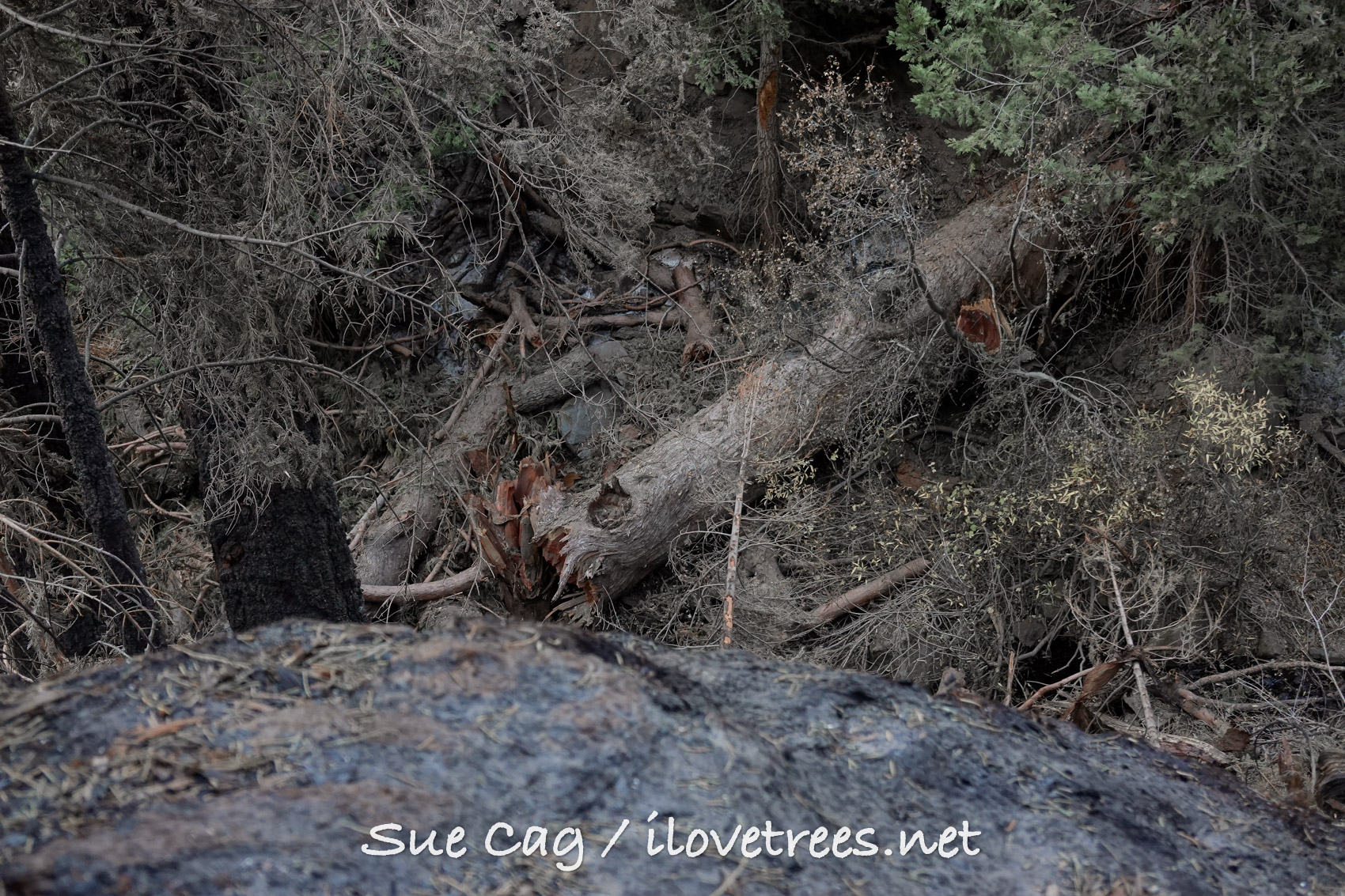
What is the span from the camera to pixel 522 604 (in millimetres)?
6277

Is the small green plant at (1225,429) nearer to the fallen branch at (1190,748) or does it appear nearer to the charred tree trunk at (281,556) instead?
the fallen branch at (1190,748)

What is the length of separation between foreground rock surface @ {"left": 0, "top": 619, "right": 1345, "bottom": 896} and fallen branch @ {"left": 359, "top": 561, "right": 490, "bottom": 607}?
467 cm

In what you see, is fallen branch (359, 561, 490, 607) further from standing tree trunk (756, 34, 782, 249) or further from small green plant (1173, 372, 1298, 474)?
small green plant (1173, 372, 1298, 474)

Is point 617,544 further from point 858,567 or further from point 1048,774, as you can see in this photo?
point 1048,774

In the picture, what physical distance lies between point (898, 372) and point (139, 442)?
5577mm

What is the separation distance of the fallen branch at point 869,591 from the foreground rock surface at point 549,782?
372 cm

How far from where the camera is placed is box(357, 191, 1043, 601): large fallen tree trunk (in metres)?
6.11

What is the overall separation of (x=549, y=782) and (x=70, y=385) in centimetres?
331

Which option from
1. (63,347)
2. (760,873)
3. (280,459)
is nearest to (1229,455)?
(760,873)

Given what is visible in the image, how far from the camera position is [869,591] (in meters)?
5.98

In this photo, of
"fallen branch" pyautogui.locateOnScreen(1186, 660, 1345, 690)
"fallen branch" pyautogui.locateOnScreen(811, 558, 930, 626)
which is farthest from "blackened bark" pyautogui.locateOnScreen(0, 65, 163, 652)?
"fallen branch" pyautogui.locateOnScreen(1186, 660, 1345, 690)

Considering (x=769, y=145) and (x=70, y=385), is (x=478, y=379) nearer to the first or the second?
(x=769, y=145)

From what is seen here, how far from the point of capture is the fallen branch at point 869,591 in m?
5.92

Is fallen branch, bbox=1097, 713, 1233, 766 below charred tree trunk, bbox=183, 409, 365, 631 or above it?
below
